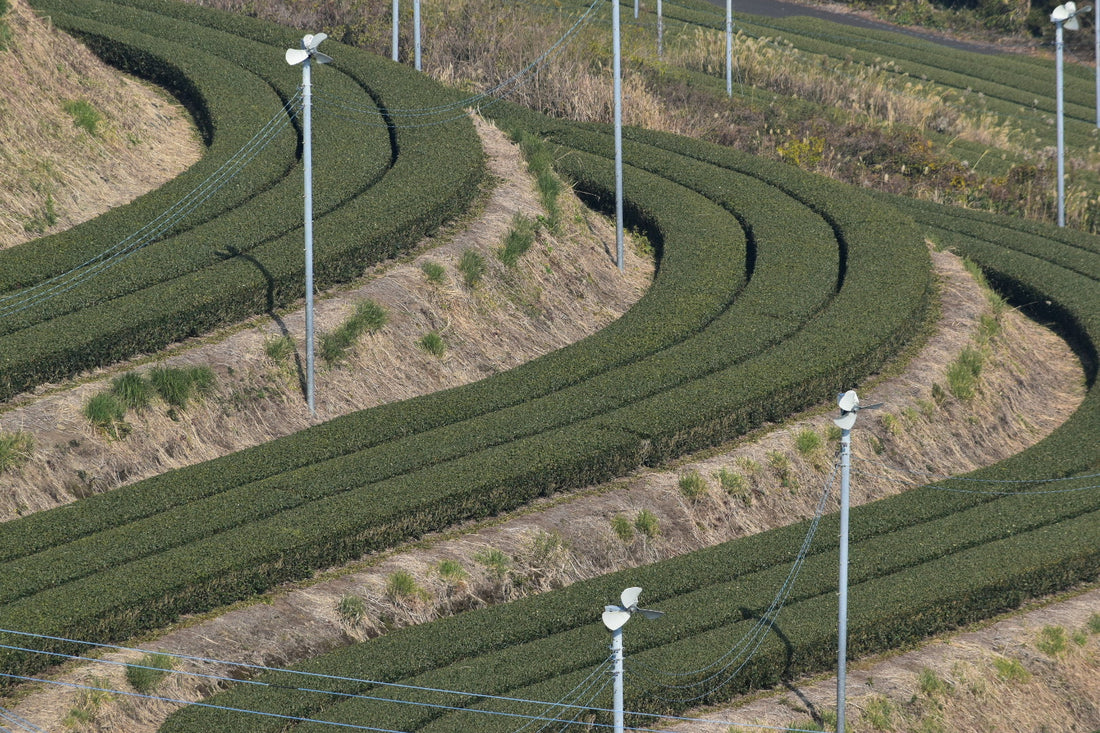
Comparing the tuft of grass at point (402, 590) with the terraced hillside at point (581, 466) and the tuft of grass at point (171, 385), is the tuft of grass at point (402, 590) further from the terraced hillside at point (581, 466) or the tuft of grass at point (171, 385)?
the tuft of grass at point (171, 385)

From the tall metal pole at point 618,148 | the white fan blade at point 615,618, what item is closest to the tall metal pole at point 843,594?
the white fan blade at point 615,618

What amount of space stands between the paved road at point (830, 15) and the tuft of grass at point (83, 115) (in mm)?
39857

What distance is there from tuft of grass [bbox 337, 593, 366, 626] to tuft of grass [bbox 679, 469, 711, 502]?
Result: 6.88m

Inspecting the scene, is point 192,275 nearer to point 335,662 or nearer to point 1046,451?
point 335,662

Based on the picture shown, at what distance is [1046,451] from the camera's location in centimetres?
3023

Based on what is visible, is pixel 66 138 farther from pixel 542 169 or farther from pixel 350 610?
pixel 350 610

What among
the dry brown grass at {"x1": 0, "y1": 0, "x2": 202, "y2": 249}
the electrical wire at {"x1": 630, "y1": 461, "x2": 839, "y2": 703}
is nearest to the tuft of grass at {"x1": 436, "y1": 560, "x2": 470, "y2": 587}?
the electrical wire at {"x1": 630, "y1": 461, "x2": 839, "y2": 703}

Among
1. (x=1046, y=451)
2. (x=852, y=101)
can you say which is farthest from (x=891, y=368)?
(x=852, y=101)

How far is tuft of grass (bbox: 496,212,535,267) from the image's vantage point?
33.9 m

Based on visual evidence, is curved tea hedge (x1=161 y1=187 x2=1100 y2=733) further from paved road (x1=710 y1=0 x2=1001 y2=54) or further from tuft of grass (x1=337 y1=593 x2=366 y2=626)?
paved road (x1=710 y1=0 x2=1001 y2=54)

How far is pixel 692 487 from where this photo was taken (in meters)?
26.9

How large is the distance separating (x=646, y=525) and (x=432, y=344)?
23.7ft

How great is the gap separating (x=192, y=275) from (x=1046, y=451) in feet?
58.4

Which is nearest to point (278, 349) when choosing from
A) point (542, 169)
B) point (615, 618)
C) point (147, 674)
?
point (147, 674)
